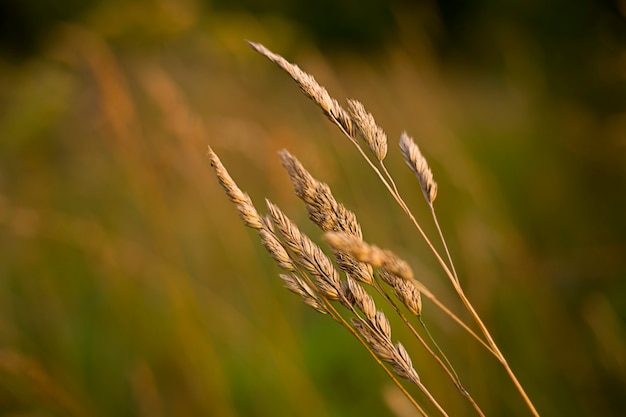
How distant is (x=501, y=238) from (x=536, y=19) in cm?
190

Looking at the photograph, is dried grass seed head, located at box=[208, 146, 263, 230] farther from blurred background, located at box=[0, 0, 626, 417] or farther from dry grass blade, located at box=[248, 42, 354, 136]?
blurred background, located at box=[0, 0, 626, 417]

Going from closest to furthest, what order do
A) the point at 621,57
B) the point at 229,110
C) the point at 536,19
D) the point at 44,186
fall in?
the point at 621,57
the point at 44,186
the point at 229,110
the point at 536,19

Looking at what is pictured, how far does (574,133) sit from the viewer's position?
1466 millimetres

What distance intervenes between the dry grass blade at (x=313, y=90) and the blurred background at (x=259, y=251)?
38cm

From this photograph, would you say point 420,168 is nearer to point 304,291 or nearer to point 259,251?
point 304,291

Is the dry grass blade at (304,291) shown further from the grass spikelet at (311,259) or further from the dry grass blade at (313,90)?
the dry grass blade at (313,90)

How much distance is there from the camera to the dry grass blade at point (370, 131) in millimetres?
353

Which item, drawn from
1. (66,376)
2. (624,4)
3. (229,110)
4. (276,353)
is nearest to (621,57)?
(624,4)

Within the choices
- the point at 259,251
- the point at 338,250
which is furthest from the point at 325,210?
the point at 259,251

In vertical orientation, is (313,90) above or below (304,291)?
above

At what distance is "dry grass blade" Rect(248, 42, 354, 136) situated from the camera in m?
0.32

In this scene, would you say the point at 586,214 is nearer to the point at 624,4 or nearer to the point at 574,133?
the point at 574,133

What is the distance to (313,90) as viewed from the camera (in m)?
0.33

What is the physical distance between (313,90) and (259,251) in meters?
1.53
